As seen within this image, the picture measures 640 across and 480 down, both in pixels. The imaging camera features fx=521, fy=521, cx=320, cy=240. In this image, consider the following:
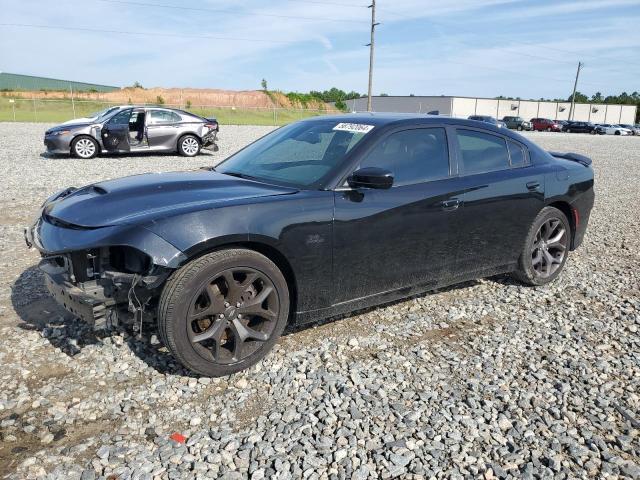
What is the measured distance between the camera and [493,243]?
455cm

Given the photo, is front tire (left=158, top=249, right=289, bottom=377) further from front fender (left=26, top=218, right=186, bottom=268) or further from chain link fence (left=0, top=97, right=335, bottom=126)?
chain link fence (left=0, top=97, right=335, bottom=126)

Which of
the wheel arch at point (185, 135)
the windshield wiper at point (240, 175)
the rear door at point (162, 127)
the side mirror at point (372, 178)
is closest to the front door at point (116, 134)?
the rear door at point (162, 127)

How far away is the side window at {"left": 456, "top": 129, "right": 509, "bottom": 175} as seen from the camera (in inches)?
172

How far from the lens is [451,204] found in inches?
162

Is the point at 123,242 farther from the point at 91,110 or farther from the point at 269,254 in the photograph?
the point at 91,110

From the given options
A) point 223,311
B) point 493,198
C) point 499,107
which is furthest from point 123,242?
point 499,107

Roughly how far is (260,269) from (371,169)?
1022 millimetres

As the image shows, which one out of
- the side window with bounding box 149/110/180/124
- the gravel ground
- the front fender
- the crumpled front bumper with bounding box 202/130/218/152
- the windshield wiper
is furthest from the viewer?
the crumpled front bumper with bounding box 202/130/218/152

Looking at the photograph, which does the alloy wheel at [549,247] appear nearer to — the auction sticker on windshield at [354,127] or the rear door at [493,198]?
the rear door at [493,198]

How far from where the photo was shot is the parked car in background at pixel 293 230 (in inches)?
120

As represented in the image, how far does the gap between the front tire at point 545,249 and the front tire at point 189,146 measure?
12.1 metres

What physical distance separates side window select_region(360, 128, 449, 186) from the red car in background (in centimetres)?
5069

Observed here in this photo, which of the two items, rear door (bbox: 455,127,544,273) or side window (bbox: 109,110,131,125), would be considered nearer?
rear door (bbox: 455,127,544,273)

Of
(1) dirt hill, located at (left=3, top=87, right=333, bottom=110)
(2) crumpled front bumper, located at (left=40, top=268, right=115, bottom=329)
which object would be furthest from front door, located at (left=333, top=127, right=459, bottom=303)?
(1) dirt hill, located at (left=3, top=87, right=333, bottom=110)
